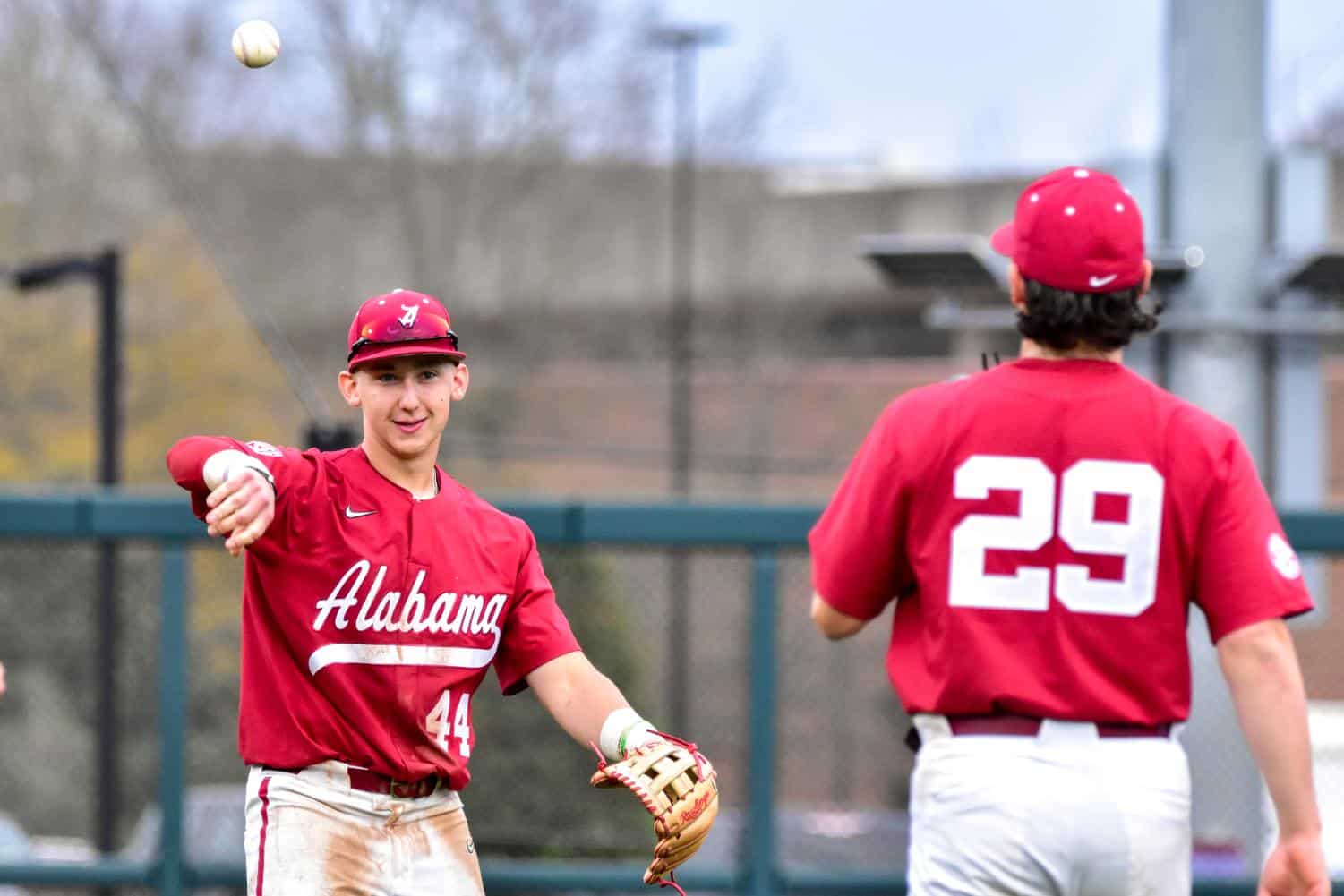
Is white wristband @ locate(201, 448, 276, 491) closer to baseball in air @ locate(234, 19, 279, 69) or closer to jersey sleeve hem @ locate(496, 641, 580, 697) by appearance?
jersey sleeve hem @ locate(496, 641, 580, 697)

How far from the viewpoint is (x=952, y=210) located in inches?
971

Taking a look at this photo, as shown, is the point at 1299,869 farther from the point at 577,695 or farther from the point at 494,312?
the point at 494,312

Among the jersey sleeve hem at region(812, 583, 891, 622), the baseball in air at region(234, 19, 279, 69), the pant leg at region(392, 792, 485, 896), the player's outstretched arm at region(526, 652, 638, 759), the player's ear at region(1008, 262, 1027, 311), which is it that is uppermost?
the baseball in air at region(234, 19, 279, 69)

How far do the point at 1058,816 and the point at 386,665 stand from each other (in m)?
1.24

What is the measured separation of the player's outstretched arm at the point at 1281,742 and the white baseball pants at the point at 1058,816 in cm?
14

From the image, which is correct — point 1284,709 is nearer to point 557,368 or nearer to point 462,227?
point 462,227

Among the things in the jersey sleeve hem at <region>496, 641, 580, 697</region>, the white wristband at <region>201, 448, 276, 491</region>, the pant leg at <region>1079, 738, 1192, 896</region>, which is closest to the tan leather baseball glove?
the jersey sleeve hem at <region>496, 641, 580, 697</region>

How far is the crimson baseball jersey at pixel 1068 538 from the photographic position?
2.73 m

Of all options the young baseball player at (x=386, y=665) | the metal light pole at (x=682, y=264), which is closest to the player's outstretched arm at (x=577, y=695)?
the young baseball player at (x=386, y=665)

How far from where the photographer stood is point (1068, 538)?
8.95ft

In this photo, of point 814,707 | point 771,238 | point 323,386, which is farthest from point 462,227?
point 814,707

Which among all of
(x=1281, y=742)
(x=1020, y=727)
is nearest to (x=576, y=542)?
(x=1020, y=727)

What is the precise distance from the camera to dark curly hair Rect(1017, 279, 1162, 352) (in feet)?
9.30

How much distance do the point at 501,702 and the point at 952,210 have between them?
57.4ft
